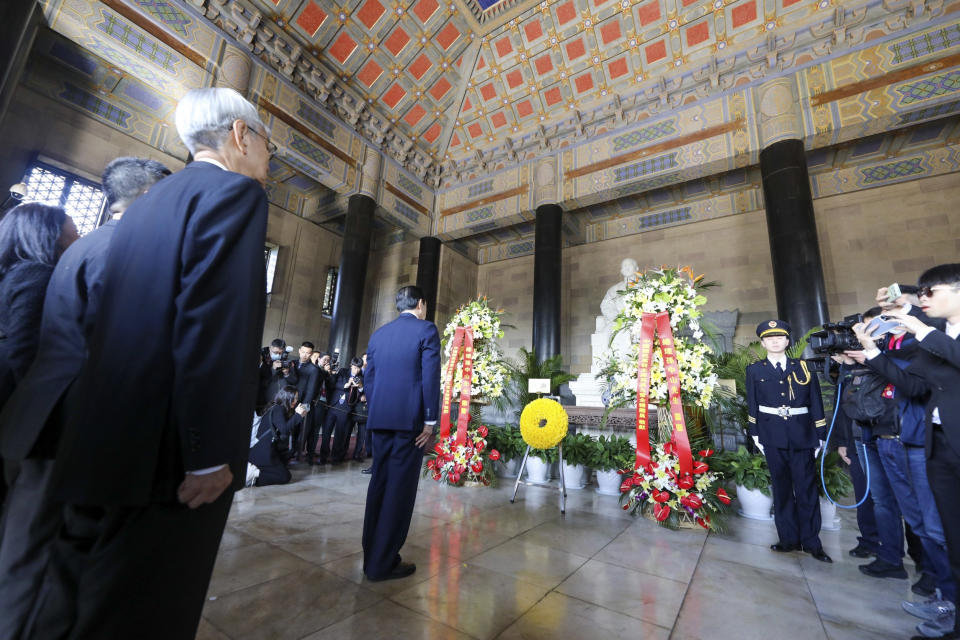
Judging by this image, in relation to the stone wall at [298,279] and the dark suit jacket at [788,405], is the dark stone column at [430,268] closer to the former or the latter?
the stone wall at [298,279]

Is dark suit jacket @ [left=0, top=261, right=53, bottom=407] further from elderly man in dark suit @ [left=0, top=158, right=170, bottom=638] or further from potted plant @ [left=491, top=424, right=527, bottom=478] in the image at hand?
potted plant @ [left=491, top=424, right=527, bottom=478]

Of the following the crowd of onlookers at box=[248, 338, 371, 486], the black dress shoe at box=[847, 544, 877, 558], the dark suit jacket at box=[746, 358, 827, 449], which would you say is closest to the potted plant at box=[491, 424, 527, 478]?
the crowd of onlookers at box=[248, 338, 371, 486]

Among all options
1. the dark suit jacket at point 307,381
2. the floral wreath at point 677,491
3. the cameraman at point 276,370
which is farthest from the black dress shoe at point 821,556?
the dark suit jacket at point 307,381

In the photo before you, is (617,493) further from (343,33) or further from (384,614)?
(343,33)

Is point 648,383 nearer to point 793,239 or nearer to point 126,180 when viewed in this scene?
point 126,180

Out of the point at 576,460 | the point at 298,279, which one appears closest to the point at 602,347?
the point at 576,460

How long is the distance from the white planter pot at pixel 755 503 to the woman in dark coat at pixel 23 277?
185 inches

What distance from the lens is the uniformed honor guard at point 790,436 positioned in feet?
9.10

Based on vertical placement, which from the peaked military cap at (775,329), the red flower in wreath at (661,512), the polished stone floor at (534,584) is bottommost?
the polished stone floor at (534,584)

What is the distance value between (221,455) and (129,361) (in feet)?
0.91

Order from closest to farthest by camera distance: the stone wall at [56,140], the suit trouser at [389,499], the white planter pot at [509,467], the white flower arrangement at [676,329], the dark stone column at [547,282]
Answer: the suit trouser at [389,499] → the white flower arrangement at [676,329] → the white planter pot at [509,467] → the stone wall at [56,140] → the dark stone column at [547,282]

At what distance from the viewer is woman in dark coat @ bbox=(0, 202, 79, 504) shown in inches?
54.2

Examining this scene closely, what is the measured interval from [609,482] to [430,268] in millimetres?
8442

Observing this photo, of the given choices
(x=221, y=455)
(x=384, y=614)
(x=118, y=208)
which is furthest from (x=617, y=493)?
(x=118, y=208)
